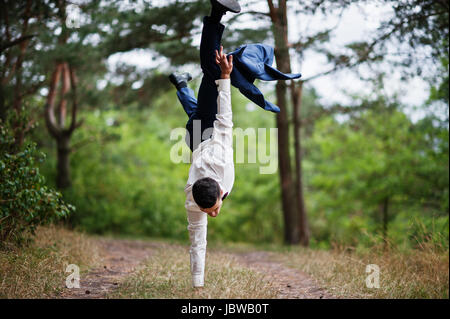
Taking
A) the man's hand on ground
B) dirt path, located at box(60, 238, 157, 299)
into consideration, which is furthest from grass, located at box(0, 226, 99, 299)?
the man's hand on ground

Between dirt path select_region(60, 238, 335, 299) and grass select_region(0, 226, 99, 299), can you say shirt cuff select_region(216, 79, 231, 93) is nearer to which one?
dirt path select_region(60, 238, 335, 299)

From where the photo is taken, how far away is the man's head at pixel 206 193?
12.4 ft

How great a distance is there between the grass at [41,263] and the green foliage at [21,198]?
0.95 ft

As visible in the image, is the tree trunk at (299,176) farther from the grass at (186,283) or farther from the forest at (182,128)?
the grass at (186,283)

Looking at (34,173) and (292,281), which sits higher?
(34,173)

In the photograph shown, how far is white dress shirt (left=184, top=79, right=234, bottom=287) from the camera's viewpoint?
13.3 ft

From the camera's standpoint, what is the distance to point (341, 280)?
17.1 ft

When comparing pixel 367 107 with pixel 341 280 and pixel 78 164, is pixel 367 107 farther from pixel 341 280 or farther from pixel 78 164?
pixel 78 164

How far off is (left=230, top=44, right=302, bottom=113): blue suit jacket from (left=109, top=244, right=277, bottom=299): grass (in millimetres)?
1851

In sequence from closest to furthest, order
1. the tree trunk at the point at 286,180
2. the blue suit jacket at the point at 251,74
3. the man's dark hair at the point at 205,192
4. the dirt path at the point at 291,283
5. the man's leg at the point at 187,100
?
the man's dark hair at the point at 205,192
the blue suit jacket at the point at 251,74
the dirt path at the point at 291,283
the man's leg at the point at 187,100
the tree trunk at the point at 286,180

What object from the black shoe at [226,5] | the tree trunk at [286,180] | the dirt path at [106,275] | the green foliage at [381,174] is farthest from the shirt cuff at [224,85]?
the tree trunk at [286,180]

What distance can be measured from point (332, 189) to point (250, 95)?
47.3 ft
